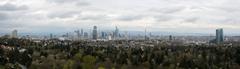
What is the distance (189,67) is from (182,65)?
2364mm

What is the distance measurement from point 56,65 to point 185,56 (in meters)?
38.9

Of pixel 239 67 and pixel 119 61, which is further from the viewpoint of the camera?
pixel 119 61

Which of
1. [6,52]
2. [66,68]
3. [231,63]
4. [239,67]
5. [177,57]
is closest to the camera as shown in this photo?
[66,68]

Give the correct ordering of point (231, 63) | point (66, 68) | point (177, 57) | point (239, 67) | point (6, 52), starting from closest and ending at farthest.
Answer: point (66, 68) < point (239, 67) < point (231, 63) < point (177, 57) < point (6, 52)

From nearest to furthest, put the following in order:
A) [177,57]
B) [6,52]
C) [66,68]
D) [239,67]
Result: [66,68]
[239,67]
[177,57]
[6,52]

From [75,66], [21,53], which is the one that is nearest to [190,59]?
[75,66]

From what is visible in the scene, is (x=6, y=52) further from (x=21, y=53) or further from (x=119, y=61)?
(x=119, y=61)

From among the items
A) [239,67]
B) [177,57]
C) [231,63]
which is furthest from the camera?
[177,57]

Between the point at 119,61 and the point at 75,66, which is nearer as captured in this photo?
the point at 75,66

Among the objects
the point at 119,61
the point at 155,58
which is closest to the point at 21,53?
the point at 119,61

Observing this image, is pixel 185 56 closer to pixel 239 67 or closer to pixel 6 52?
pixel 239 67

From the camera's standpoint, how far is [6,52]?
137250 millimetres

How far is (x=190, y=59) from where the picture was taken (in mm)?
123250

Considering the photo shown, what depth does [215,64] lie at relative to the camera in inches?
4584
